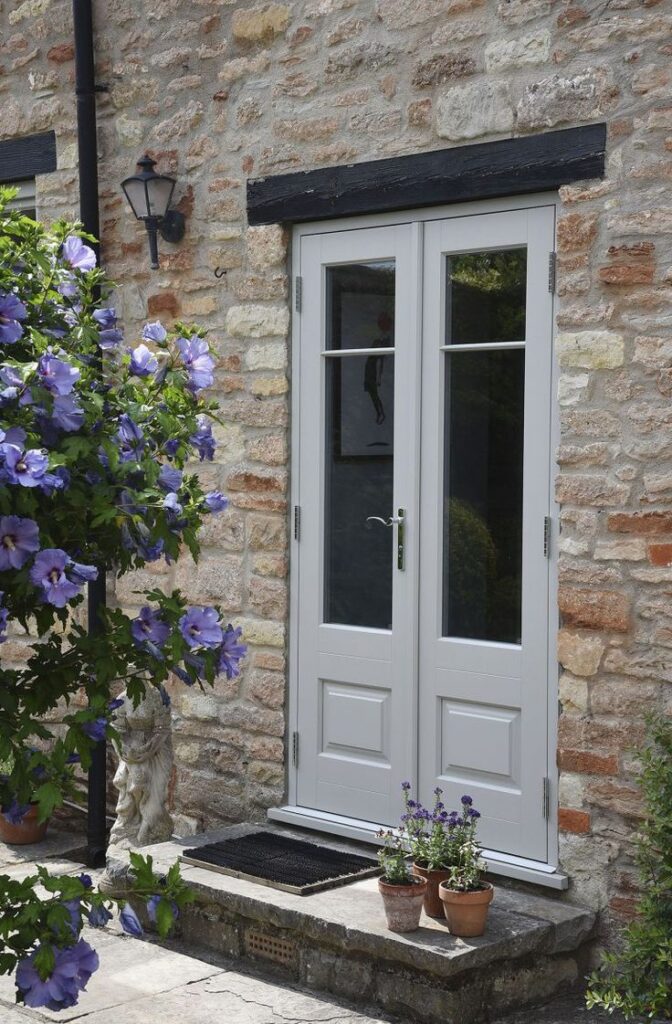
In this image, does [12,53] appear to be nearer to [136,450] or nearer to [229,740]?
[229,740]

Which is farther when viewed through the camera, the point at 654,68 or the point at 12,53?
the point at 12,53

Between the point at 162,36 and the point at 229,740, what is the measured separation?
3.10 m

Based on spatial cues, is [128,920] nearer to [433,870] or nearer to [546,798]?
[433,870]

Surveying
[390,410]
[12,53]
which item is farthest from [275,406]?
[12,53]

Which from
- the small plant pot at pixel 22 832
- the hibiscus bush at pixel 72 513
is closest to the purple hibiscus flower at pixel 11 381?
the hibiscus bush at pixel 72 513

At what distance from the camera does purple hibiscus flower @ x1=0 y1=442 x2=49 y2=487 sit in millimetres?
2389

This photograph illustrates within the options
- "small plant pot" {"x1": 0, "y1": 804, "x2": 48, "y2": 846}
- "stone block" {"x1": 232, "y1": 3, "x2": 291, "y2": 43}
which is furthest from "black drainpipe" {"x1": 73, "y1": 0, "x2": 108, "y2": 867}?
"stone block" {"x1": 232, "y1": 3, "x2": 291, "y2": 43}

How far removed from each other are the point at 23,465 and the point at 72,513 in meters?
0.23

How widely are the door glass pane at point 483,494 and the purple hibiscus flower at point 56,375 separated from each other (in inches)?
99.7

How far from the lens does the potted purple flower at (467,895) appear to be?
4172 millimetres

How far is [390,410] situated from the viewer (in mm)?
5203

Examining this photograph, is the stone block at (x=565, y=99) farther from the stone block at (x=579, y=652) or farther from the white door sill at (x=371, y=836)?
the white door sill at (x=371, y=836)

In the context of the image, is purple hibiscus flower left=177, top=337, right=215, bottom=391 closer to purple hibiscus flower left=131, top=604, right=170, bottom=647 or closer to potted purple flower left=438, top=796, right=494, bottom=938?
purple hibiscus flower left=131, top=604, right=170, bottom=647

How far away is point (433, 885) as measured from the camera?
171 inches
